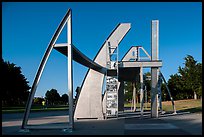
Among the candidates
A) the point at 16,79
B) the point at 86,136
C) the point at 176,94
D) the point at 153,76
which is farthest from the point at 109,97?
the point at 176,94

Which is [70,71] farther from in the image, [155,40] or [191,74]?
[191,74]

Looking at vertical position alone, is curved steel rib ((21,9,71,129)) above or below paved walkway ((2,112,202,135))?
above

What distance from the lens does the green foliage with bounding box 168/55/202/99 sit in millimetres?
59031

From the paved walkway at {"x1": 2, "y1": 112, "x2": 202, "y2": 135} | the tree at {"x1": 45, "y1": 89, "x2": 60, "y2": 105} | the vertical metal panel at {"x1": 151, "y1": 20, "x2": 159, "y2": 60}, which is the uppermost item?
the vertical metal panel at {"x1": 151, "y1": 20, "x2": 159, "y2": 60}

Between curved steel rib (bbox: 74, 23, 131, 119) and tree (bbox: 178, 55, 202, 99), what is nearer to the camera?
curved steel rib (bbox: 74, 23, 131, 119)

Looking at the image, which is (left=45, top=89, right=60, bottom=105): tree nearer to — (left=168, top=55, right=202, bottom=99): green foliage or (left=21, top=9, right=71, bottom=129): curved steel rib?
(left=168, top=55, right=202, bottom=99): green foliage

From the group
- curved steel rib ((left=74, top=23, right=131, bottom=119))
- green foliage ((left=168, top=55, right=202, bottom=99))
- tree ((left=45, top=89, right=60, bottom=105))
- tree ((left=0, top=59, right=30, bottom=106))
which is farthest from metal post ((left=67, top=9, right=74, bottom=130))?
tree ((left=45, top=89, right=60, bottom=105))

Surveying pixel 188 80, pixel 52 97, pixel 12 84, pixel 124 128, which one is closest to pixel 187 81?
pixel 188 80

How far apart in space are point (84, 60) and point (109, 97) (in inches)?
219

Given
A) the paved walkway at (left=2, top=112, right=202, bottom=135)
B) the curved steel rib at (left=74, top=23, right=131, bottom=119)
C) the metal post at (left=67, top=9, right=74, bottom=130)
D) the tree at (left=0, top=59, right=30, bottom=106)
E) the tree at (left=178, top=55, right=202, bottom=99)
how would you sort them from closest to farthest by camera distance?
the paved walkway at (left=2, top=112, right=202, bottom=135)
the metal post at (left=67, top=9, right=74, bottom=130)
the curved steel rib at (left=74, top=23, right=131, bottom=119)
the tree at (left=0, top=59, right=30, bottom=106)
the tree at (left=178, top=55, right=202, bottom=99)

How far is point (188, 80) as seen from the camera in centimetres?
6059

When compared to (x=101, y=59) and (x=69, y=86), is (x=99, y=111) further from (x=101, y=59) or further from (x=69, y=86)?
(x=69, y=86)

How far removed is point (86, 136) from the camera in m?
12.3

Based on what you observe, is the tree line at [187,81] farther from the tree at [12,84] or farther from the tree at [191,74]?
the tree at [12,84]
